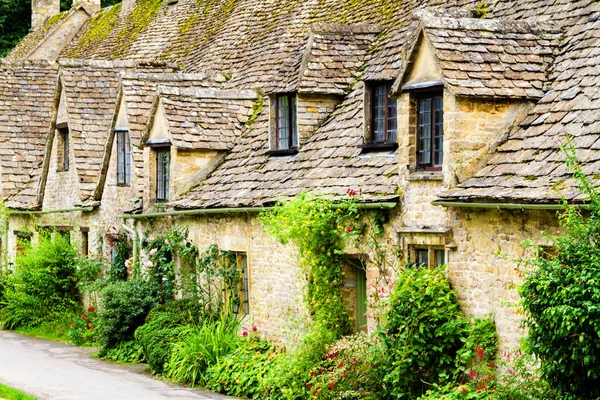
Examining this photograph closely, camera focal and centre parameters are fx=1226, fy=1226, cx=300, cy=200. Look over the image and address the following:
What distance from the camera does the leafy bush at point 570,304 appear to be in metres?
12.2

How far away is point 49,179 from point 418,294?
1868 centimetres

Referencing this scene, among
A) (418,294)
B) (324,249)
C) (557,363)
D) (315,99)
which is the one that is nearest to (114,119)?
(315,99)

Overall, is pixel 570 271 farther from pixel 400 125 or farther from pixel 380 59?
pixel 380 59

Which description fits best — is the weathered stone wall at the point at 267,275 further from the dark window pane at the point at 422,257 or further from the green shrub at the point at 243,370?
the dark window pane at the point at 422,257

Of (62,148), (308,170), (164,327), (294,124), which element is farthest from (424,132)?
(62,148)

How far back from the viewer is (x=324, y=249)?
1844cm

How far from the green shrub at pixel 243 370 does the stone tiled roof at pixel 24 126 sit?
14.0 m

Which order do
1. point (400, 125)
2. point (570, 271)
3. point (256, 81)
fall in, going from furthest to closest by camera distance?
1. point (256, 81)
2. point (400, 125)
3. point (570, 271)

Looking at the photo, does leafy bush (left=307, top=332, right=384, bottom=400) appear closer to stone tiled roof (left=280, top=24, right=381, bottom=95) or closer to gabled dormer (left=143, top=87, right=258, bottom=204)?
stone tiled roof (left=280, top=24, right=381, bottom=95)

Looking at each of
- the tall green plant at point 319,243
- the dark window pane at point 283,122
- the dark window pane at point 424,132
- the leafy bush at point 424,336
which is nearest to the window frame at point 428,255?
the leafy bush at point 424,336

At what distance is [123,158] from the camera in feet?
91.7

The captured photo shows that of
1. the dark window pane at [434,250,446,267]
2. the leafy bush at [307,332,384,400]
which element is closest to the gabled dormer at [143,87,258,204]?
the leafy bush at [307,332,384,400]

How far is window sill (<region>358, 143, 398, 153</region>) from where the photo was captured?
1862 centimetres

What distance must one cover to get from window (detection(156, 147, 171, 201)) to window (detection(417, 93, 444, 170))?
9.16 m
